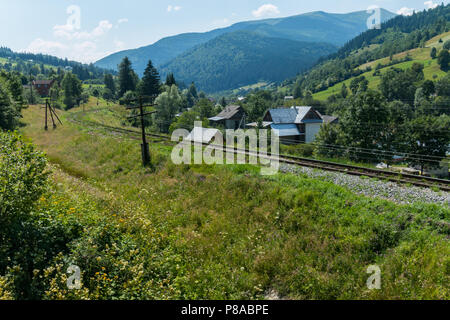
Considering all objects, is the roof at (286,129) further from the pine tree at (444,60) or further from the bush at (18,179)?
the pine tree at (444,60)

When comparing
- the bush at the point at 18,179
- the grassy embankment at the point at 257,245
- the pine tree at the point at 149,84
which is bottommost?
the grassy embankment at the point at 257,245

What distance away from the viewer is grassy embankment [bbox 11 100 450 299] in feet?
25.2

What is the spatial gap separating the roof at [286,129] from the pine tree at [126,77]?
52.6 m

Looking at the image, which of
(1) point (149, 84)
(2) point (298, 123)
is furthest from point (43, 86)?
(2) point (298, 123)

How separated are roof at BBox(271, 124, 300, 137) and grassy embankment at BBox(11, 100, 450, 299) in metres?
46.8

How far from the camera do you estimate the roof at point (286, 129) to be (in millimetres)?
60438

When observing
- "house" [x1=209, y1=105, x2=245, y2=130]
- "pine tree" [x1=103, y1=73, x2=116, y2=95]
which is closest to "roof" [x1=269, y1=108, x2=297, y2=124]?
"house" [x1=209, y1=105, x2=245, y2=130]

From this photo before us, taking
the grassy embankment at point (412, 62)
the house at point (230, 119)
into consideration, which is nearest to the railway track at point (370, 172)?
the house at point (230, 119)

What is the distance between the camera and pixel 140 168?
2178cm

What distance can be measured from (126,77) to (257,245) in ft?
299

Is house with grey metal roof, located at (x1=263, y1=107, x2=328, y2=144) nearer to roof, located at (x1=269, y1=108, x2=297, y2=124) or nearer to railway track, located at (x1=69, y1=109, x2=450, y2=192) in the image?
roof, located at (x1=269, y1=108, x2=297, y2=124)

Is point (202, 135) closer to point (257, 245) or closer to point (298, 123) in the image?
point (257, 245)

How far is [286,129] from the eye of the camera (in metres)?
62.2
